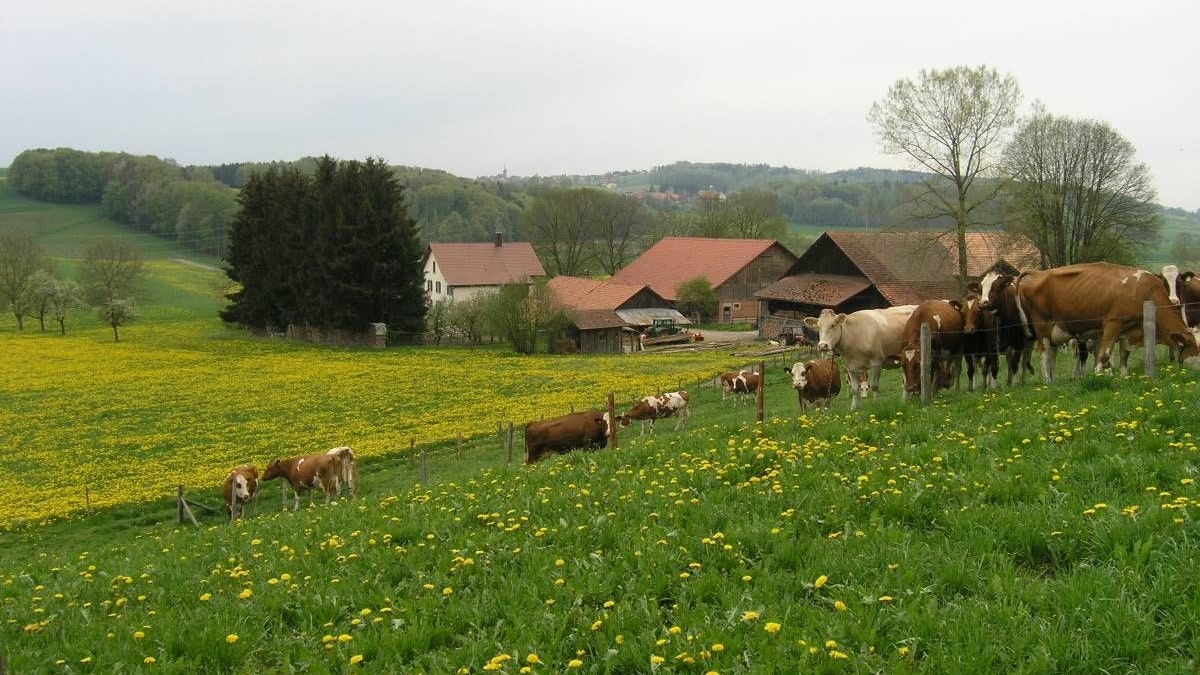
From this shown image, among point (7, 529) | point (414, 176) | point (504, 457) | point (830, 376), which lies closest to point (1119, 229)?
point (830, 376)

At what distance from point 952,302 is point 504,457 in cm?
1345

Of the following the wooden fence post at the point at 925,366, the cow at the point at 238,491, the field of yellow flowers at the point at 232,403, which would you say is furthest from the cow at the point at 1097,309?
the field of yellow flowers at the point at 232,403

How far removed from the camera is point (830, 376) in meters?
21.6

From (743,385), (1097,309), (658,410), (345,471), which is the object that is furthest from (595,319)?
(1097,309)

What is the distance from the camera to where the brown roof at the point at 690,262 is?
254 ft

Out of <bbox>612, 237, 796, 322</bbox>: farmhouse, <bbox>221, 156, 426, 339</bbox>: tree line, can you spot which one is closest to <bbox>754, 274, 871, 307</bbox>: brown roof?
<bbox>612, 237, 796, 322</bbox>: farmhouse

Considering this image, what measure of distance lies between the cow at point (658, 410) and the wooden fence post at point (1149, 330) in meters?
15.3

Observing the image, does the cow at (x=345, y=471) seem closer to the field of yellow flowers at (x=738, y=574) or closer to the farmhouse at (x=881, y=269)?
the field of yellow flowers at (x=738, y=574)

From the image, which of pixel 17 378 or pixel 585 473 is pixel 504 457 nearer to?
pixel 585 473

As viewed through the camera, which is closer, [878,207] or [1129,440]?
[1129,440]

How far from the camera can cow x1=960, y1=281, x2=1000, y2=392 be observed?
16891 mm

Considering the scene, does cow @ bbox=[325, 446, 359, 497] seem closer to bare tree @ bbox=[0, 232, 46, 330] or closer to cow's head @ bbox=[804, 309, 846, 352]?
cow's head @ bbox=[804, 309, 846, 352]

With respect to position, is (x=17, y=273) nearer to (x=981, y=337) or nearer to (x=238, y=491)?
(x=238, y=491)

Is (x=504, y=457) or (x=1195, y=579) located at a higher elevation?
(x=1195, y=579)
